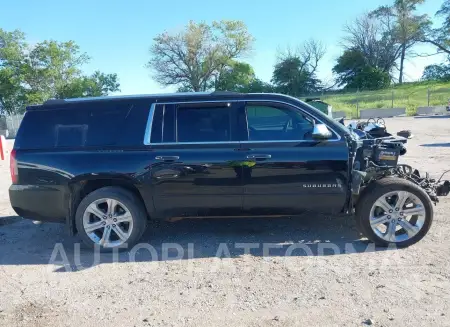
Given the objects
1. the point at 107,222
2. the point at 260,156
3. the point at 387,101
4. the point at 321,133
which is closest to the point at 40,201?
the point at 107,222

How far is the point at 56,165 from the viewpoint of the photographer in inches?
177

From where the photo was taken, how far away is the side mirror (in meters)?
4.26

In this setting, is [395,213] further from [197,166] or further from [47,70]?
[47,70]

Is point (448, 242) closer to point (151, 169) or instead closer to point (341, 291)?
point (341, 291)

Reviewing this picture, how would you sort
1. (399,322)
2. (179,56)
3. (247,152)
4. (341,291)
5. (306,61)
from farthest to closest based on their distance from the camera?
1. (306,61)
2. (179,56)
3. (247,152)
4. (341,291)
5. (399,322)

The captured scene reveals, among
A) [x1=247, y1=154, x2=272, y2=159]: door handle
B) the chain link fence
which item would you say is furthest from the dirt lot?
the chain link fence

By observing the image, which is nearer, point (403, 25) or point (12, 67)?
point (12, 67)

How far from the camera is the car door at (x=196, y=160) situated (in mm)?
4398

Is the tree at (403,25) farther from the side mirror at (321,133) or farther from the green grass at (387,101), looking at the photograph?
the side mirror at (321,133)

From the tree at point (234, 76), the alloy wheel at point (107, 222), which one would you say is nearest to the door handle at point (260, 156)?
the alloy wheel at point (107, 222)

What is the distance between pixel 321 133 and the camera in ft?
14.0

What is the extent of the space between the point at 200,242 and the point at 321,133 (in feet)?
6.42

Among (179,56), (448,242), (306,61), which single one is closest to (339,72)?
(306,61)

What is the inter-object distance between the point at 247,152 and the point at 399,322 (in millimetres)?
2217
